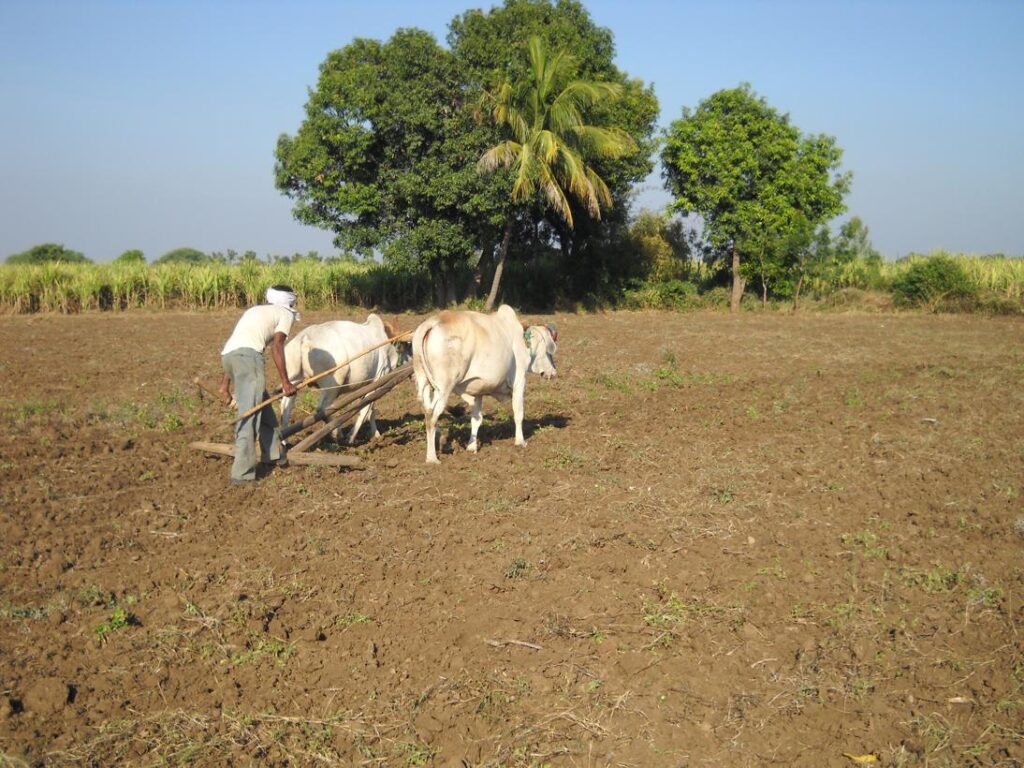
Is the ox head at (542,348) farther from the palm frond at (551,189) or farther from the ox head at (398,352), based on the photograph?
the palm frond at (551,189)

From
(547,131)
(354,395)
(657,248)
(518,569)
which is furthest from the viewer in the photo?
(657,248)

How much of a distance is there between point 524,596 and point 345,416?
3820mm

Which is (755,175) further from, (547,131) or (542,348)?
(542,348)

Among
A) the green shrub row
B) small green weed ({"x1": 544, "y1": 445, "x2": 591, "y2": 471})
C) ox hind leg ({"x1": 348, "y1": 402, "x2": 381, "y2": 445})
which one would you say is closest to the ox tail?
ox hind leg ({"x1": 348, "y1": 402, "x2": 381, "y2": 445})

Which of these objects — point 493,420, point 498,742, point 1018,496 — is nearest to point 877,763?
point 498,742

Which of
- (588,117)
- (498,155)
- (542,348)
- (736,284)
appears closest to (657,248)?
(736,284)

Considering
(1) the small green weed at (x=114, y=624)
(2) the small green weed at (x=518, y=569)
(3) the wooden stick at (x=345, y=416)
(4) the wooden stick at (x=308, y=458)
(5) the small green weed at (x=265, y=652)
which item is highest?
(3) the wooden stick at (x=345, y=416)

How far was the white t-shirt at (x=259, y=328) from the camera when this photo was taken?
28.2ft

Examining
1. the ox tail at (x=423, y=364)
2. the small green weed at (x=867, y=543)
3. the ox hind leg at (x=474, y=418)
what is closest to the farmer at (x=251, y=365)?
the ox tail at (x=423, y=364)

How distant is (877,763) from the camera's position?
4629mm

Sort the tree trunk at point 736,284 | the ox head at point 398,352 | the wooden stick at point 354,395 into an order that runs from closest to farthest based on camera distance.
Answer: the wooden stick at point 354,395 < the ox head at point 398,352 < the tree trunk at point 736,284

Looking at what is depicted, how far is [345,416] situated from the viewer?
961 cm

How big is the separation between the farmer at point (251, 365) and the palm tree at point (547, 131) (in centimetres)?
1751

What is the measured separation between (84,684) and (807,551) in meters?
4.85
